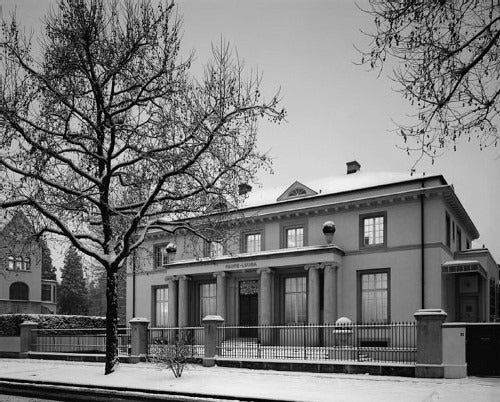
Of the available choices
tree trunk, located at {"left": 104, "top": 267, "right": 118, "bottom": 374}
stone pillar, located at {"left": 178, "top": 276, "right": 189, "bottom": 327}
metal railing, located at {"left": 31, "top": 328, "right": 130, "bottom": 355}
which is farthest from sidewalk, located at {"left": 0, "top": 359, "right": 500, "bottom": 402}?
stone pillar, located at {"left": 178, "top": 276, "right": 189, "bottom": 327}

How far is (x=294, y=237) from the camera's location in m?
Result: 28.6

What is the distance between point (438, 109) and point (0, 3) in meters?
14.2

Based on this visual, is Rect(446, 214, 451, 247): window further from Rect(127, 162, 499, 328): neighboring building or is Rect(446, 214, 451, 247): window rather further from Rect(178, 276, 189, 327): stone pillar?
Rect(178, 276, 189, 327): stone pillar

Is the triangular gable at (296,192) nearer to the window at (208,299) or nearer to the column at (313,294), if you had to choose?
the column at (313,294)

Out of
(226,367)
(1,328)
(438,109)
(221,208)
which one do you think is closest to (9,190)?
(221,208)

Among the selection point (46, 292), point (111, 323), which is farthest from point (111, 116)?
point (46, 292)

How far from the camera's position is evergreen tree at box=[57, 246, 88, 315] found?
6900cm

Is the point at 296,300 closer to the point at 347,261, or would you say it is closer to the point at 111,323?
the point at 347,261

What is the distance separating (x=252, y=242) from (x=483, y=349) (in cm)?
1656

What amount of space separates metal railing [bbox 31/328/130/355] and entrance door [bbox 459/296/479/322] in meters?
16.5

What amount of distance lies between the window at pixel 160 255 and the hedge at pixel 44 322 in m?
5.77

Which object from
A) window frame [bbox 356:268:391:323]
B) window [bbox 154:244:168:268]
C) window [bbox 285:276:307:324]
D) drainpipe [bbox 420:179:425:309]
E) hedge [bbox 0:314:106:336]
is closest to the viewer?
drainpipe [bbox 420:179:425:309]

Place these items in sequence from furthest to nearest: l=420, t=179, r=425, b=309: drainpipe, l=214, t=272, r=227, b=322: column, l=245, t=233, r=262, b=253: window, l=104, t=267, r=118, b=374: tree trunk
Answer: l=245, t=233, r=262, b=253: window < l=214, t=272, r=227, b=322: column < l=420, t=179, r=425, b=309: drainpipe < l=104, t=267, r=118, b=374: tree trunk

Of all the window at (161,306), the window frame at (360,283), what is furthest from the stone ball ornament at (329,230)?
the window at (161,306)
